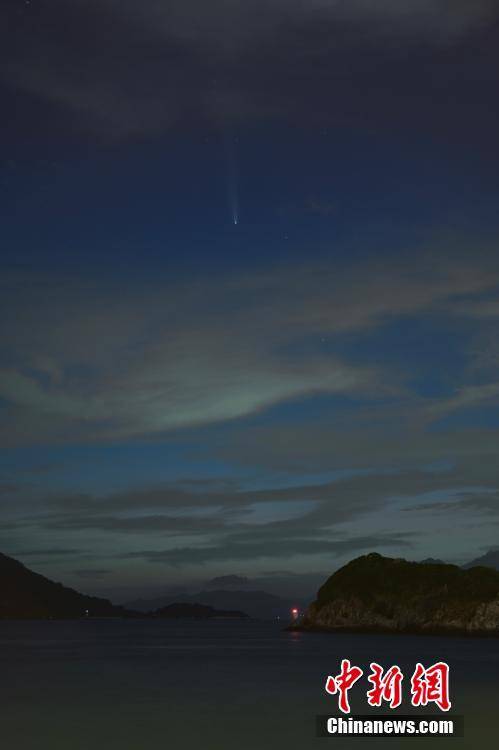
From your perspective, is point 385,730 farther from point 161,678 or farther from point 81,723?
point 161,678

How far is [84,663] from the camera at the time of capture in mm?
125750

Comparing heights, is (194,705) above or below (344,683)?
below

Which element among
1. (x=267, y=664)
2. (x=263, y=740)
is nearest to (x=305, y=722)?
(x=263, y=740)

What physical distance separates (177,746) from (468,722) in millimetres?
18764

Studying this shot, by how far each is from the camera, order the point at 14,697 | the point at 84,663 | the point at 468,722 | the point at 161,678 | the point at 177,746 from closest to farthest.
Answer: the point at 177,746, the point at 468,722, the point at 14,697, the point at 161,678, the point at 84,663

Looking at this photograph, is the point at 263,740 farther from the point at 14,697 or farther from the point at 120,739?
the point at 14,697

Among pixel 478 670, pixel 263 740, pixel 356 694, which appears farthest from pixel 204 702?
pixel 478 670

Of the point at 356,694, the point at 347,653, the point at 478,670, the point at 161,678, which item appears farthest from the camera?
the point at 347,653

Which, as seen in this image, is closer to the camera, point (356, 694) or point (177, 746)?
point (177, 746)

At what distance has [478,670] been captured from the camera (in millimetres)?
108125

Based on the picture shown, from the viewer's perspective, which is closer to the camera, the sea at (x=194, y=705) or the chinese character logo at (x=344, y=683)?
A: the chinese character logo at (x=344, y=683)

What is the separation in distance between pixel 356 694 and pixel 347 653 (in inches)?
3367

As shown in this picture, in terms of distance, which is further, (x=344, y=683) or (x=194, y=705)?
(x=194, y=705)

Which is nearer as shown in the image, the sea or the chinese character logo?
the chinese character logo
